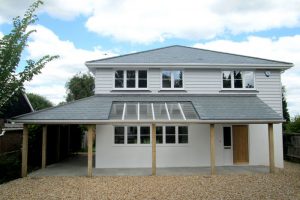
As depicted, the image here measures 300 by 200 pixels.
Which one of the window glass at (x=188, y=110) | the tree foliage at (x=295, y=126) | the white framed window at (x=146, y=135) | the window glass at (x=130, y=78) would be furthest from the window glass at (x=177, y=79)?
the tree foliage at (x=295, y=126)

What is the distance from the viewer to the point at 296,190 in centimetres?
1090

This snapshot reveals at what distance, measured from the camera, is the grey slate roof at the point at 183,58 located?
61.0 feet

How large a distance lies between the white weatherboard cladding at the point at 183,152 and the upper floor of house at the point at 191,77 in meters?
2.35

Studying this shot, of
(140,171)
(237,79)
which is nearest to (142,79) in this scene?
(140,171)

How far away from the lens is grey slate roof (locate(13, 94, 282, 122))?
14496 millimetres

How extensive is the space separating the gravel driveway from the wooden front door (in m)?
3.65

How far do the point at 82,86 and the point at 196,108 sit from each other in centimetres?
2655

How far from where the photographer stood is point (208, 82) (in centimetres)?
1848

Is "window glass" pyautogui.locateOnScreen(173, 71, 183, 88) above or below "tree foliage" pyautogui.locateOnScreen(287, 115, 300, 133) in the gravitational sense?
above

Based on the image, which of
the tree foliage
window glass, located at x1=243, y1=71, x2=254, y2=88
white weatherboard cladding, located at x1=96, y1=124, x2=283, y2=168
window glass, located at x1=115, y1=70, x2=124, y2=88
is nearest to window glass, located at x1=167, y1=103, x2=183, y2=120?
white weatherboard cladding, located at x1=96, y1=124, x2=283, y2=168

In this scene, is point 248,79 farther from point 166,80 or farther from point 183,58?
point 166,80

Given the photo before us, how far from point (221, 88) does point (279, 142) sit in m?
4.68

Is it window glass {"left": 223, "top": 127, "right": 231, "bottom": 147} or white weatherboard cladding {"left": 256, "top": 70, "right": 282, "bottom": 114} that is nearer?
window glass {"left": 223, "top": 127, "right": 231, "bottom": 147}

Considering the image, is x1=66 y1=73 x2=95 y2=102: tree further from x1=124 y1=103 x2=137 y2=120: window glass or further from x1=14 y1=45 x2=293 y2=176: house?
x1=124 y1=103 x2=137 y2=120: window glass
